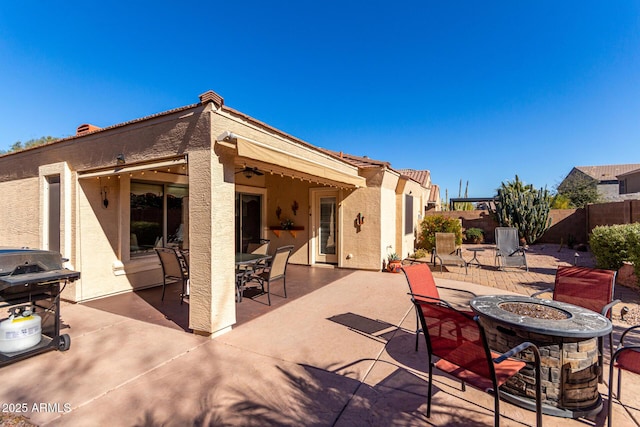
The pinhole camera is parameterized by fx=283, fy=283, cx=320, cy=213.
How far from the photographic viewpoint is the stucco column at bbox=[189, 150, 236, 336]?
14.4ft

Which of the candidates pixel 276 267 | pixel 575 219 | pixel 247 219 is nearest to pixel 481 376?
pixel 276 267

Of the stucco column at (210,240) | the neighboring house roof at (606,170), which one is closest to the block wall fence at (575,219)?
the stucco column at (210,240)

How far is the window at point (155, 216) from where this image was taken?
7.23 m

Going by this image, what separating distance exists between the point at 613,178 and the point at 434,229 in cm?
3294

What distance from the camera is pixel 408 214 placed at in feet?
42.0

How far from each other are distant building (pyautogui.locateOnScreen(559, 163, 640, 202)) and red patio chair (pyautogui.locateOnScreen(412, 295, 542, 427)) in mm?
32170

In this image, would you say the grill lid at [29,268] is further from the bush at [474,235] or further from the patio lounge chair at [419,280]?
the bush at [474,235]

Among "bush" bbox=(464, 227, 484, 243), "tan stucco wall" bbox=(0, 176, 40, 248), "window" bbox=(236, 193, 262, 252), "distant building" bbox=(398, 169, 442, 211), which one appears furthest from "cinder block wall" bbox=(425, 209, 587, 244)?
"tan stucco wall" bbox=(0, 176, 40, 248)

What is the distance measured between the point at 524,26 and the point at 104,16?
1388cm

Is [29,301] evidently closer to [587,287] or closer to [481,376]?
[481,376]

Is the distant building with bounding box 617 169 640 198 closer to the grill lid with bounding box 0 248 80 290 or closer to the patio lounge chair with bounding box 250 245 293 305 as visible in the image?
the patio lounge chair with bounding box 250 245 293 305

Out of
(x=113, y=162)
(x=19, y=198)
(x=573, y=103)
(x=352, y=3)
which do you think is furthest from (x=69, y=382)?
(x=573, y=103)

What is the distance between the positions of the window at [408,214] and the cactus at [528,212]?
24.0 ft

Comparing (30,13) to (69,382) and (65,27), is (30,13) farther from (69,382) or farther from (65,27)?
(69,382)
